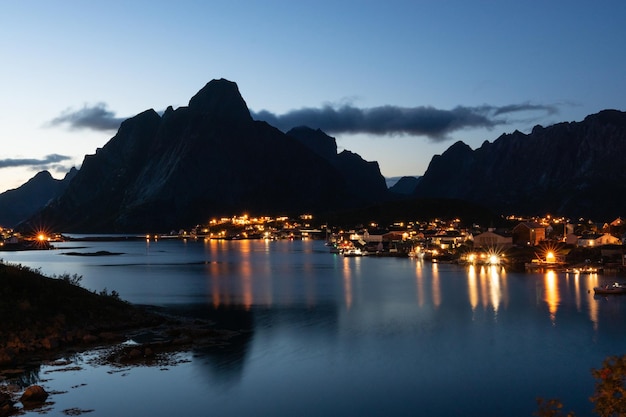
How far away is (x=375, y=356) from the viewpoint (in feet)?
121

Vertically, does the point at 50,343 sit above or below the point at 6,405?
above

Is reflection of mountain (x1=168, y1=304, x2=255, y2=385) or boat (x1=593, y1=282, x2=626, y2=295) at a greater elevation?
reflection of mountain (x1=168, y1=304, x2=255, y2=385)

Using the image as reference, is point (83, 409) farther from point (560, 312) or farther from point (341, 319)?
point (560, 312)

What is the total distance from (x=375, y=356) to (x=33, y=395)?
18570 millimetres

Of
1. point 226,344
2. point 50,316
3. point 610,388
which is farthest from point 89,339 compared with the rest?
point 610,388

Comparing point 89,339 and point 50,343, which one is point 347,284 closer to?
point 89,339

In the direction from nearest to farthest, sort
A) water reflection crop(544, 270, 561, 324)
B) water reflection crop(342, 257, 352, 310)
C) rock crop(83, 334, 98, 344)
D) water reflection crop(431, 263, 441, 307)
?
rock crop(83, 334, 98, 344)
water reflection crop(544, 270, 561, 324)
water reflection crop(431, 263, 441, 307)
water reflection crop(342, 257, 352, 310)

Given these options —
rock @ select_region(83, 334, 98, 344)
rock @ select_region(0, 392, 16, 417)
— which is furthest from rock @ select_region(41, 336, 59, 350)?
rock @ select_region(0, 392, 16, 417)

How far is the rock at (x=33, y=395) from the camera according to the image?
26.2 m

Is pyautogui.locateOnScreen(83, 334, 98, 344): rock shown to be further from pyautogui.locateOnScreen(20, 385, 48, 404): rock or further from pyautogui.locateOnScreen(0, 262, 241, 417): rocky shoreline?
pyautogui.locateOnScreen(20, 385, 48, 404): rock

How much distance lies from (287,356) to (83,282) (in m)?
55.2

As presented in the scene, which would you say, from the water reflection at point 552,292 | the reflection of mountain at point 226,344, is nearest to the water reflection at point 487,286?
the water reflection at point 552,292

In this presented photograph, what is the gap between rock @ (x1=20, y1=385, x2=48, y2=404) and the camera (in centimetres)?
2620

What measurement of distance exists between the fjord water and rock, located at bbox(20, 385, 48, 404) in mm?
843
